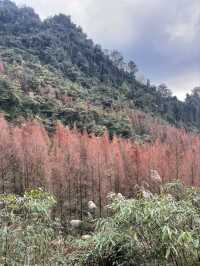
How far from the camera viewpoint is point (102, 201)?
22062mm

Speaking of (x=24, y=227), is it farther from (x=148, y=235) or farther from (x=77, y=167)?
(x=77, y=167)

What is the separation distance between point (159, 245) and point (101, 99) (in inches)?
1957

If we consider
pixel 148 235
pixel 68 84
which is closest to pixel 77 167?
pixel 148 235

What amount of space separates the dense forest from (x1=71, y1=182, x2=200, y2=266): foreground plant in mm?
10

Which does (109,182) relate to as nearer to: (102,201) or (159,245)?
(102,201)

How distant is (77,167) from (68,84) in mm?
33046

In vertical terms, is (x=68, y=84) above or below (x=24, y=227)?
above

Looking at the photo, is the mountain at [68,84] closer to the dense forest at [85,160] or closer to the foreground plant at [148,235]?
the dense forest at [85,160]

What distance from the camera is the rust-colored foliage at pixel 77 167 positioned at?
21.2 meters

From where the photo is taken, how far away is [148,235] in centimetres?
357

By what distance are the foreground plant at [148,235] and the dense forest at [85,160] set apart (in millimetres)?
10

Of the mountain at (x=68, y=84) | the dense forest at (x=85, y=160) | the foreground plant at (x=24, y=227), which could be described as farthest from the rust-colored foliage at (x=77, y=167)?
the foreground plant at (x=24, y=227)

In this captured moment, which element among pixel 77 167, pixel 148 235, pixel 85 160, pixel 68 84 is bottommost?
pixel 77 167

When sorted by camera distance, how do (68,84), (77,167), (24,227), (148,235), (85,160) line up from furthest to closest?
1. (68,84)
2. (85,160)
3. (77,167)
4. (24,227)
5. (148,235)
